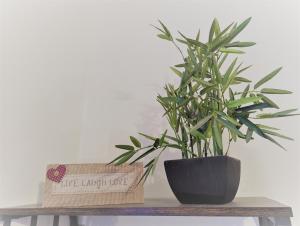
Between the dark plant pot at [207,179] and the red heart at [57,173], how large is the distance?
0.32 meters

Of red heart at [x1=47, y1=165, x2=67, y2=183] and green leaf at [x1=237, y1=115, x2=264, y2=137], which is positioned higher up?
green leaf at [x1=237, y1=115, x2=264, y2=137]

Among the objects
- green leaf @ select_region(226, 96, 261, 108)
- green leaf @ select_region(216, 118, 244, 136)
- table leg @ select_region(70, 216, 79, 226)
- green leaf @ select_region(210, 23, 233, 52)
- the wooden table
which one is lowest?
table leg @ select_region(70, 216, 79, 226)

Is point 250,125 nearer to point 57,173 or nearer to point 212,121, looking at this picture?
point 212,121

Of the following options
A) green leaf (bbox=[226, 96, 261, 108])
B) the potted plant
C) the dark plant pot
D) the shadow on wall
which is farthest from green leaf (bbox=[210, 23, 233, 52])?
the shadow on wall

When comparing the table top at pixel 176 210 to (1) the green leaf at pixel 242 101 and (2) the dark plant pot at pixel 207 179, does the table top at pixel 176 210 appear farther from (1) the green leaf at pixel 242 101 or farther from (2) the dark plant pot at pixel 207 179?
(1) the green leaf at pixel 242 101

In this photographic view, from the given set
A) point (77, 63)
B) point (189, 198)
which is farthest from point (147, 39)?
point (189, 198)

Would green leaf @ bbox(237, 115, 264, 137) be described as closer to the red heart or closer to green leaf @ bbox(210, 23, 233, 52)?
green leaf @ bbox(210, 23, 233, 52)

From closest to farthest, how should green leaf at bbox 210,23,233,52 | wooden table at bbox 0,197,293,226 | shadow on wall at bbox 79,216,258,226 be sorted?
wooden table at bbox 0,197,293,226 → green leaf at bbox 210,23,233,52 → shadow on wall at bbox 79,216,258,226

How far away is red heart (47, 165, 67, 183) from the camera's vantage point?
28.3 inches

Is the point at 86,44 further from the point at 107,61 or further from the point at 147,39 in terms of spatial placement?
the point at 147,39

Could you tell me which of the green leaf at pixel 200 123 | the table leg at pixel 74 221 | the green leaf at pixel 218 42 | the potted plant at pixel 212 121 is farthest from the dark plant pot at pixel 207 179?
the table leg at pixel 74 221

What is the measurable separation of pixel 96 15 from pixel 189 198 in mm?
1002

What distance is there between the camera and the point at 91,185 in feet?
2.37

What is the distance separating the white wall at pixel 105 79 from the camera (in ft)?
3.20
